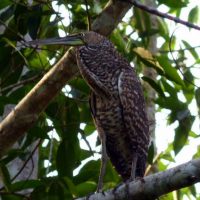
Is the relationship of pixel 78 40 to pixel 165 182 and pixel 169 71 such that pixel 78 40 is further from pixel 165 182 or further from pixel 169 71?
pixel 165 182

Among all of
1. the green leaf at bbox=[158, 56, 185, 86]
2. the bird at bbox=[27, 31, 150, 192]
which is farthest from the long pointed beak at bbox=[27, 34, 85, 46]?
the green leaf at bbox=[158, 56, 185, 86]

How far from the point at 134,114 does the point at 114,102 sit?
4.1 inches

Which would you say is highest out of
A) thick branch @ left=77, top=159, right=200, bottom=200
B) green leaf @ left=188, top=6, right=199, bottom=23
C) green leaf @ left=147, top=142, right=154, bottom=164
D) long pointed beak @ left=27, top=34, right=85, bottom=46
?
green leaf @ left=188, top=6, right=199, bottom=23

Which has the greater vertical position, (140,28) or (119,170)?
(140,28)

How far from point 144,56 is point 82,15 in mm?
390

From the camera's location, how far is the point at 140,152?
3367 millimetres

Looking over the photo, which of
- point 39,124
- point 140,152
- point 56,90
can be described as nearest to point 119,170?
point 140,152

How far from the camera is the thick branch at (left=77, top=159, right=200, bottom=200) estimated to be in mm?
2312

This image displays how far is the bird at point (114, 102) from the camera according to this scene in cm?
329

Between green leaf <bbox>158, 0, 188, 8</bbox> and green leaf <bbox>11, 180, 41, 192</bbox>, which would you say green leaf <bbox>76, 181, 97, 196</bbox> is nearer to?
green leaf <bbox>11, 180, 41, 192</bbox>

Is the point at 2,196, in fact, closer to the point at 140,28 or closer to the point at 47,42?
the point at 47,42

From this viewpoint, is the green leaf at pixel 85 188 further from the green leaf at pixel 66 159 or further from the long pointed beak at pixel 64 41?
the long pointed beak at pixel 64 41

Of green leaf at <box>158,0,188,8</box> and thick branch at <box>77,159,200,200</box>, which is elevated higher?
green leaf at <box>158,0,188,8</box>

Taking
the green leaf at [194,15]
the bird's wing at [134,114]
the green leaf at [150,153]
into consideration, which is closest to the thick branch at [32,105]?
the bird's wing at [134,114]
